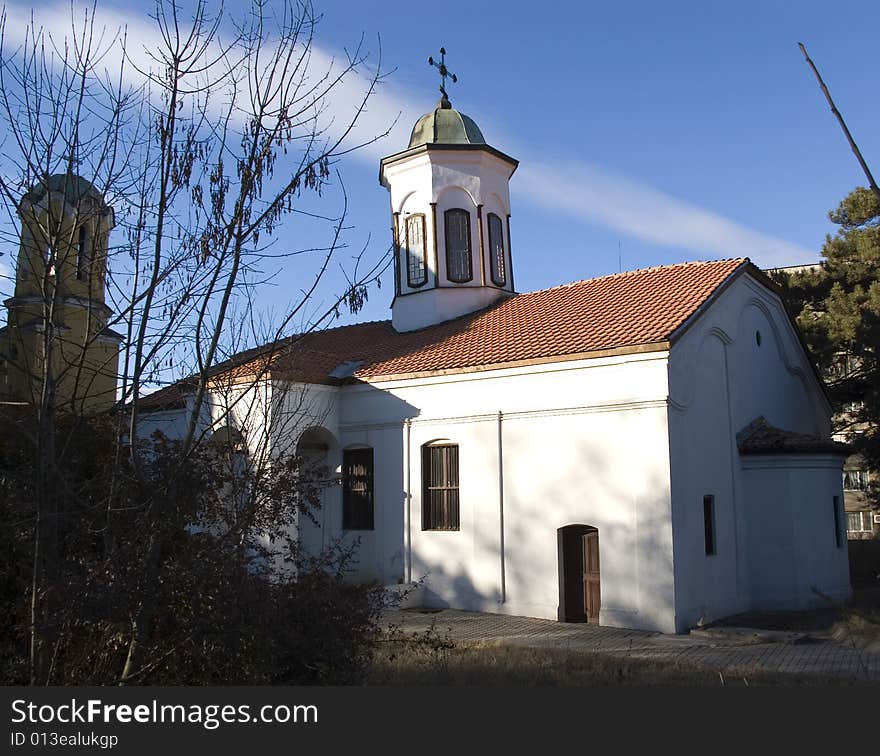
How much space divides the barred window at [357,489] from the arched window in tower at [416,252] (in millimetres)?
5432

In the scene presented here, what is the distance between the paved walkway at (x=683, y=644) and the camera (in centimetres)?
1059

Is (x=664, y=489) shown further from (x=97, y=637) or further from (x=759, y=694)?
(x=97, y=637)

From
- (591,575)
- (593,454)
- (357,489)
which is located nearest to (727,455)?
(593,454)

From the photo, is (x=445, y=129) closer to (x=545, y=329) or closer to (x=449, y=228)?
(x=449, y=228)

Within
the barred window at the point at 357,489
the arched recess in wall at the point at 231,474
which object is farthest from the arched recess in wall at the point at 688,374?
the arched recess in wall at the point at 231,474

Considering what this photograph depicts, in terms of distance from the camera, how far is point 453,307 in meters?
21.1

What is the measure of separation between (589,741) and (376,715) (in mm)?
1353

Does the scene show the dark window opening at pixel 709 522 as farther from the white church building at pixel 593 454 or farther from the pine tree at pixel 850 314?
the pine tree at pixel 850 314

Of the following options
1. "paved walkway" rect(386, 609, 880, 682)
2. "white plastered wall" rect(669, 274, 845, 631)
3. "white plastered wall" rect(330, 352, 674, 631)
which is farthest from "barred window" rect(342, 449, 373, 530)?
"white plastered wall" rect(669, 274, 845, 631)

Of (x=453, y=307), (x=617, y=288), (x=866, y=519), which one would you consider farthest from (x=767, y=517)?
(x=866, y=519)

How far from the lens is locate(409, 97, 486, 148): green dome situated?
22250 millimetres

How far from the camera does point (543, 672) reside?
947 cm

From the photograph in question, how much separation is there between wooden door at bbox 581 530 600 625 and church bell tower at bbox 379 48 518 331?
8.06m

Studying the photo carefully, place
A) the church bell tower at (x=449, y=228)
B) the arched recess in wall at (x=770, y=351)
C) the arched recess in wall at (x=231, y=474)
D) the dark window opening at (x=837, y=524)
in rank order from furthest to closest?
the church bell tower at (x=449, y=228) → the arched recess in wall at (x=770, y=351) → the dark window opening at (x=837, y=524) → the arched recess in wall at (x=231, y=474)
